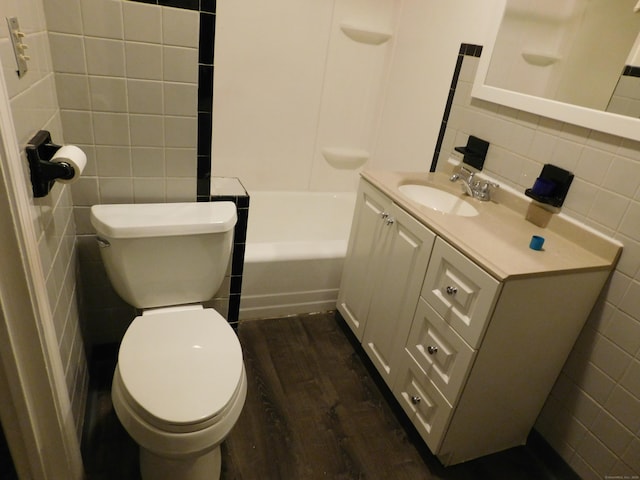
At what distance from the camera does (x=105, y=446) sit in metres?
1.44

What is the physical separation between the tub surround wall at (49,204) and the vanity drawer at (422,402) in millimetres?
1094

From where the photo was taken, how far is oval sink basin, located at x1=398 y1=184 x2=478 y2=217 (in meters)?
1.75

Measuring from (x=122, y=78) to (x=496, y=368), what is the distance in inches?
57.8

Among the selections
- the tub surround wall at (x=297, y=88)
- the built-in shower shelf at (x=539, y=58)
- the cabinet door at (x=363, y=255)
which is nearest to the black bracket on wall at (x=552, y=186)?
the built-in shower shelf at (x=539, y=58)

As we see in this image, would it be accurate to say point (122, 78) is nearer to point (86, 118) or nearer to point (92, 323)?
point (86, 118)

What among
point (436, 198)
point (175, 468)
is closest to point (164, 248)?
point (175, 468)

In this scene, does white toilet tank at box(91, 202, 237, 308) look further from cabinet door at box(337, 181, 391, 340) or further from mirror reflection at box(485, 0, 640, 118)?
mirror reflection at box(485, 0, 640, 118)

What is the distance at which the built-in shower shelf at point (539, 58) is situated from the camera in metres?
1.58

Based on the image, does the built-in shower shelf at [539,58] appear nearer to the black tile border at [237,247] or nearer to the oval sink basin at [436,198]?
the oval sink basin at [436,198]

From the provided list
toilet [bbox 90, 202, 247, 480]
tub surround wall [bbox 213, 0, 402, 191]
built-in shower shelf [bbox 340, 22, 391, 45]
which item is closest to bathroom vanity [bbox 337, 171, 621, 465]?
toilet [bbox 90, 202, 247, 480]

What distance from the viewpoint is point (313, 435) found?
5.20 feet

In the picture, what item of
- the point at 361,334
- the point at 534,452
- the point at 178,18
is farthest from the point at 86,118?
the point at 534,452

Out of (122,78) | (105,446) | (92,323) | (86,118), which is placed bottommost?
(105,446)

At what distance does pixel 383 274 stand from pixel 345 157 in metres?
1.30
